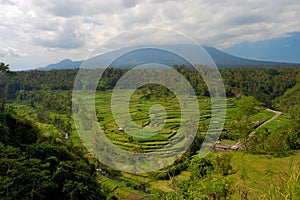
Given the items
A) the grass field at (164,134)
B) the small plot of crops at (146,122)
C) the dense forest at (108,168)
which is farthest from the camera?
the small plot of crops at (146,122)

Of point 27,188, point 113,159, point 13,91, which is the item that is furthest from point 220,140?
point 13,91

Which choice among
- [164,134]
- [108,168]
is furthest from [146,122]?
[108,168]

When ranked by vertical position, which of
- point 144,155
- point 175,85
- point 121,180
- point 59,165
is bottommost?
point 121,180

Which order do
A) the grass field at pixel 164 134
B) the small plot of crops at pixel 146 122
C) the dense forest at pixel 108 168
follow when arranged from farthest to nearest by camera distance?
the small plot of crops at pixel 146 122
the grass field at pixel 164 134
the dense forest at pixel 108 168

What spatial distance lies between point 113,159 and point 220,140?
6.86 metres

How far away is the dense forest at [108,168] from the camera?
4.65m

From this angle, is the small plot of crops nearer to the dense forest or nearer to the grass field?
the grass field

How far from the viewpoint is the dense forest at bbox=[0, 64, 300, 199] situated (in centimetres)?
465

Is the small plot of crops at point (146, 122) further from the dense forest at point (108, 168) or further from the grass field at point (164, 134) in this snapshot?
the dense forest at point (108, 168)

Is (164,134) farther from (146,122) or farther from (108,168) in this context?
(108,168)

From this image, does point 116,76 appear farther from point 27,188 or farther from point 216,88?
point 27,188

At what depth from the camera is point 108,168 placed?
13.9 m

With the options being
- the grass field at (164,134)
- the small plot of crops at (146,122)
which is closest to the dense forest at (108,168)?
the grass field at (164,134)

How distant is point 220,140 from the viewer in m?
16.6
